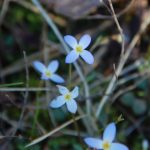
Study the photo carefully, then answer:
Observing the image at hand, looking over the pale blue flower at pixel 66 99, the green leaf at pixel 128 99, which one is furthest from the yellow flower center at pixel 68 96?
the green leaf at pixel 128 99

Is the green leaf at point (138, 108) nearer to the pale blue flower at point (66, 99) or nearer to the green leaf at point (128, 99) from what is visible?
the green leaf at point (128, 99)

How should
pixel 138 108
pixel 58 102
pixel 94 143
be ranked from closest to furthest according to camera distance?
pixel 94 143 < pixel 58 102 < pixel 138 108

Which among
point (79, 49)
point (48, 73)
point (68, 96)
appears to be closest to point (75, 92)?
point (68, 96)

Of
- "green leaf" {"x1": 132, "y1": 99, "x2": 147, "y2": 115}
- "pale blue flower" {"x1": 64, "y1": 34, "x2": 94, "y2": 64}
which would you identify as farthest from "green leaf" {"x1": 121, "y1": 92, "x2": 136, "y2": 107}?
"pale blue flower" {"x1": 64, "y1": 34, "x2": 94, "y2": 64}

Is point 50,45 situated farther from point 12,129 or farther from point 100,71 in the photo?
point 12,129

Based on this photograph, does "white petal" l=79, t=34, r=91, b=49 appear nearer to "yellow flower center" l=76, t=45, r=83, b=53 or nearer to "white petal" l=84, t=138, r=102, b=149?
"yellow flower center" l=76, t=45, r=83, b=53

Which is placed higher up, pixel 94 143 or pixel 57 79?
pixel 57 79

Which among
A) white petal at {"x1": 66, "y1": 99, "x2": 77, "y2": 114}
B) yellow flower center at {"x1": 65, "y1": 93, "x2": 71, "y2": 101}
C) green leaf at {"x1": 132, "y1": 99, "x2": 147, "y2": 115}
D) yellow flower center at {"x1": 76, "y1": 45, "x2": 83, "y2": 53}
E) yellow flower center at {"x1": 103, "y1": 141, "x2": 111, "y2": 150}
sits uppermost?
yellow flower center at {"x1": 76, "y1": 45, "x2": 83, "y2": 53}

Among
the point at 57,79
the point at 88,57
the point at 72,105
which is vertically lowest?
the point at 72,105

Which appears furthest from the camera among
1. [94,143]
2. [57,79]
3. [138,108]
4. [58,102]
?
[138,108]

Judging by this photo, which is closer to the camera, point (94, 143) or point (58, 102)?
point (94, 143)

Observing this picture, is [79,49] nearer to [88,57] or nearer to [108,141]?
[88,57]
